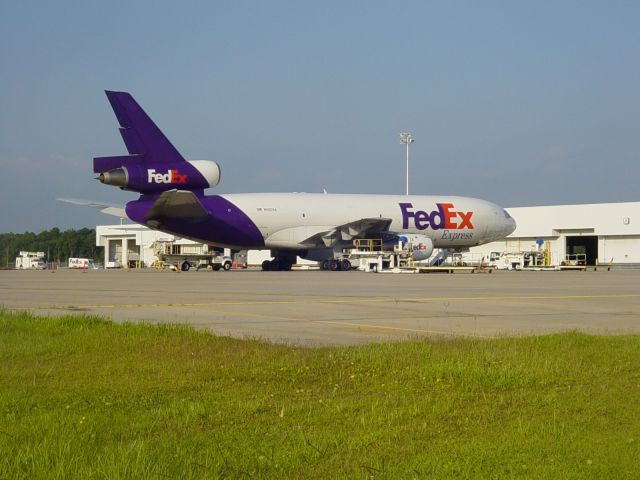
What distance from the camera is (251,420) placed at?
6898 millimetres

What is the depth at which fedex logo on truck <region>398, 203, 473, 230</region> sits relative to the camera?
201 ft

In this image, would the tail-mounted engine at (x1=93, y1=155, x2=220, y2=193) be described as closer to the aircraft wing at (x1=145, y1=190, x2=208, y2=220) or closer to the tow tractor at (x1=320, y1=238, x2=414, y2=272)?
the aircraft wing at (x1=145, y1=190, x2=208, y2=220)

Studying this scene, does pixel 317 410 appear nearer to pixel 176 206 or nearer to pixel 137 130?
pixel 137 130

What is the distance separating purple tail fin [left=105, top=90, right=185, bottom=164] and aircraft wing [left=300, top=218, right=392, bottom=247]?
43.5 ft

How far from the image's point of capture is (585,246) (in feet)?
304

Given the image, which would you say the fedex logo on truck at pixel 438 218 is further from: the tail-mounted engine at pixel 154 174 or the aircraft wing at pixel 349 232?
the tail-mounted engine at pixel 154 174

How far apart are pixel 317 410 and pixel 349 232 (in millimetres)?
51998

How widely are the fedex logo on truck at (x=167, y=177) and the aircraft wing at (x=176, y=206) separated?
1197 millimetres

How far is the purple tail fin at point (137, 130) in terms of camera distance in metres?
48.8

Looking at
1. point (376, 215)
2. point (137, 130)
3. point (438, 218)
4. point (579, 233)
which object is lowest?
point (579, 233)

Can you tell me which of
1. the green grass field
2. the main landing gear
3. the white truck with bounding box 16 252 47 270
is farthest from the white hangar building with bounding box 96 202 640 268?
the green grass field

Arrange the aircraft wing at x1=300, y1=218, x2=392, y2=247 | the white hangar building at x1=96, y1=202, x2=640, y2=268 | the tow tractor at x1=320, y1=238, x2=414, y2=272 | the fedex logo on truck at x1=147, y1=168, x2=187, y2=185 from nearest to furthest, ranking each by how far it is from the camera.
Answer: the fedex logo on truck at x1=147, y1=168, x2=187, y2=185 < the tow tractor at x1=320, y1=238, x2=414, y2=272 < the aircraft wing at x1=300, y1=218, x2=392, y2=247 < the white hangar building at x1=96, y1=202, x2=640, y2=268

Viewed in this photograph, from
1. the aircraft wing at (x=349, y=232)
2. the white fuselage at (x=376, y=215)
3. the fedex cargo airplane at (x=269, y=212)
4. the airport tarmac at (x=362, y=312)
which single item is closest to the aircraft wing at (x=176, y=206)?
the fedex cargo airplane at (x=269, y=212)

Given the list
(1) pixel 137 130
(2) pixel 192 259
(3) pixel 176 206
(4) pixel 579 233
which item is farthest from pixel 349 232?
(4) pixel 579 233
